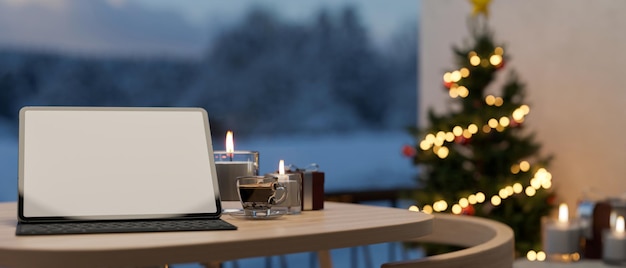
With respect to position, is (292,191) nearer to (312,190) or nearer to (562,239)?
(312,190)

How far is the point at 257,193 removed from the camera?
1.46m

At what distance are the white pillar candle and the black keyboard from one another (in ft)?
9.34

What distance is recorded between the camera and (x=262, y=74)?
21.0 ft

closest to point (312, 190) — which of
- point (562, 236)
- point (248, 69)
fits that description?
point (562, 236)

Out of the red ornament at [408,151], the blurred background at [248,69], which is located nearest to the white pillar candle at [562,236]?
the red ornament at [408,151]

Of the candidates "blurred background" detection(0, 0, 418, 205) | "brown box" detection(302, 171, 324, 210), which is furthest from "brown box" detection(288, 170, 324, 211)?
"blurred background" detection(0, 0, 418, 205)

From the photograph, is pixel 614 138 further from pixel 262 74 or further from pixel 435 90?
pixel 262 74

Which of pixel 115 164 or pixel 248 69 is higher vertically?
pixel 248 69

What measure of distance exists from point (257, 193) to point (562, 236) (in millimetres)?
2750

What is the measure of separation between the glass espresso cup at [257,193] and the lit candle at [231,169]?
0.10 m

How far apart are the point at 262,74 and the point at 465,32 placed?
1730 millimetres

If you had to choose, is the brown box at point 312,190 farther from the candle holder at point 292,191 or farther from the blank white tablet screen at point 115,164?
the blank white tablet screen at point 115,164

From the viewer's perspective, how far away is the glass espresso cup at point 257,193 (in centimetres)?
145

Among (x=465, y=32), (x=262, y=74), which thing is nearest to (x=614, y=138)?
(x=465, y=32)
